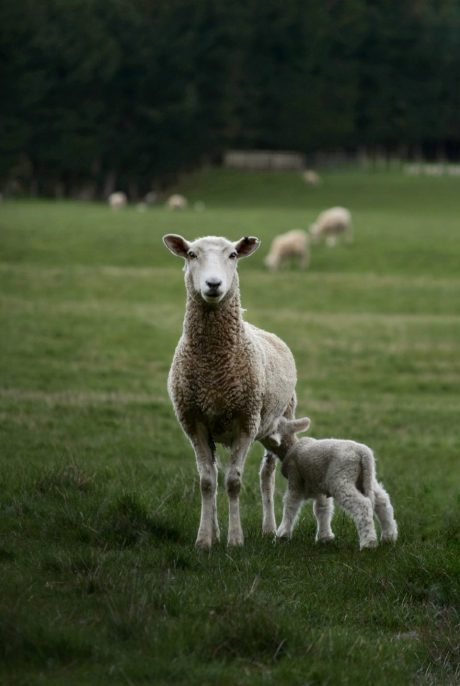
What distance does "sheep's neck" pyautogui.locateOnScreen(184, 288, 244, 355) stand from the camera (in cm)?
841

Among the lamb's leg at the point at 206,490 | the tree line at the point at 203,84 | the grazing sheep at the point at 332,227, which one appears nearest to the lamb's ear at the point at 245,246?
the lamb's leg at the point at 206,490

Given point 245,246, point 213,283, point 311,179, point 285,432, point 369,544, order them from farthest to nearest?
1. point 311,179
2. point 285,432
3. point 245,246
4. point 369,544
5. point 213,283

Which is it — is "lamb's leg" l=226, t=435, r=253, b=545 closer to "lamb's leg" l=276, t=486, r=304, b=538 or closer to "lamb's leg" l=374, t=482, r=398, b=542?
"lamb's leg" l=276, t=486, r=304, b=538

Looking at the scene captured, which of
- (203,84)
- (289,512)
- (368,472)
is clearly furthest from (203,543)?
(203,84)

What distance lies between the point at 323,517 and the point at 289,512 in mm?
240

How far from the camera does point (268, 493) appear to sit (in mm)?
8961

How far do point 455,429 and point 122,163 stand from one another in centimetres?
6235

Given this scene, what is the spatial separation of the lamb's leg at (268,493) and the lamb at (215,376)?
0.47 m

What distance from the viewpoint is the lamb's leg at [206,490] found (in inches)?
313

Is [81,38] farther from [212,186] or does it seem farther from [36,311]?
[36,311]

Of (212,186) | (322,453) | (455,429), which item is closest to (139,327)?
(455,429)

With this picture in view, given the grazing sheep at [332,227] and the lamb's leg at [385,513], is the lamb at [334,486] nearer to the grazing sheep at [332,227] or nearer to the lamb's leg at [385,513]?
the lamb's leg at [385,513]

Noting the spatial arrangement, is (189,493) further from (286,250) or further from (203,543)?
(286,250)

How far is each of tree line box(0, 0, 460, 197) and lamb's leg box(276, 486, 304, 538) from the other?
65.0 metres
